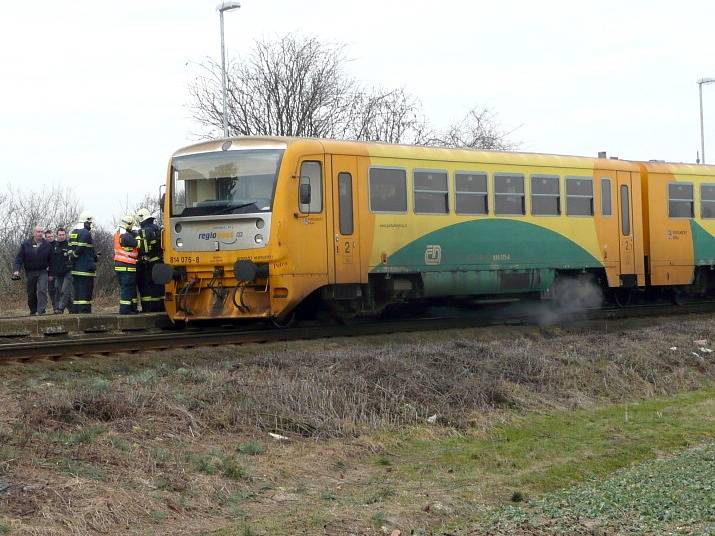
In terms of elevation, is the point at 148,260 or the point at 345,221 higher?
the point at 345,221

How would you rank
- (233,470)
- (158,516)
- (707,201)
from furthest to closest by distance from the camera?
(707,201) < (233,470) < (158,516)

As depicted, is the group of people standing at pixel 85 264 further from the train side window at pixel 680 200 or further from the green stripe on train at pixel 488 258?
the train side window at pixel 680 200

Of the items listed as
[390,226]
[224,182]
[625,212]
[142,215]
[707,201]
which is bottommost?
[390,226]

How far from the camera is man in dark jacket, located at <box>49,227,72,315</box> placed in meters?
18.8

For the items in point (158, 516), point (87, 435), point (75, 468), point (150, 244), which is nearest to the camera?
point (158, 516)

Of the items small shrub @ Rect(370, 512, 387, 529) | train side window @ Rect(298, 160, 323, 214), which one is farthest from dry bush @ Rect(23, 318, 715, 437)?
small shrub @ Rect(370, 512, 387, 529)

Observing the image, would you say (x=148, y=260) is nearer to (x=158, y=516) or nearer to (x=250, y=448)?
(x=250, y=448)

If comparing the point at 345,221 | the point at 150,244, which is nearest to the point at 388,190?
the point at 345,221

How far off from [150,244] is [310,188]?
334 cm

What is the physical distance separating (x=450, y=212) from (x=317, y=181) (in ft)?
9.15

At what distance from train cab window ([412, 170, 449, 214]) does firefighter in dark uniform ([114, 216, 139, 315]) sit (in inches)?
179

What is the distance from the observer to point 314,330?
52.3ft

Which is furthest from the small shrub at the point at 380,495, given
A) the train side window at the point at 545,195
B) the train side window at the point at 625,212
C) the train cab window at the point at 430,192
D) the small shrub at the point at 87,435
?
the train side window at the point at 625,212

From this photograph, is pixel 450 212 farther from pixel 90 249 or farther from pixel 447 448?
pixel 447 448
